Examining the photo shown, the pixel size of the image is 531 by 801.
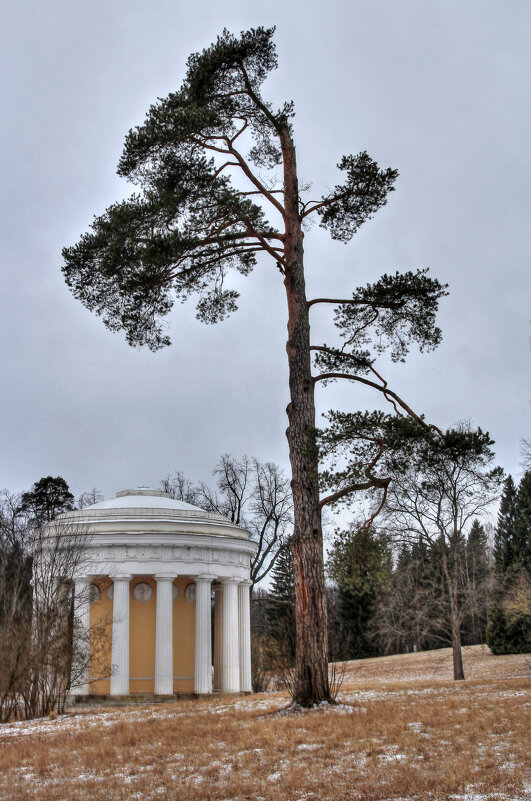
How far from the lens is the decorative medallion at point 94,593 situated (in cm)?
2499

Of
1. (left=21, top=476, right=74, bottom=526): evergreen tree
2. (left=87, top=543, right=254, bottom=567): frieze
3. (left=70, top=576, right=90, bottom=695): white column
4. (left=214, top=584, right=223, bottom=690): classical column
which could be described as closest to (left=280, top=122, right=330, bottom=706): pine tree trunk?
(left=70, top=576, right=90, bottom=695): white column

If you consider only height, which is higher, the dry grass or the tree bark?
the tree bark

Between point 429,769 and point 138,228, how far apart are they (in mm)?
11182

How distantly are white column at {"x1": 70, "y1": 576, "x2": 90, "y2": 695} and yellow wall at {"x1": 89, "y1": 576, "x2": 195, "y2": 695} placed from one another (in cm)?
60

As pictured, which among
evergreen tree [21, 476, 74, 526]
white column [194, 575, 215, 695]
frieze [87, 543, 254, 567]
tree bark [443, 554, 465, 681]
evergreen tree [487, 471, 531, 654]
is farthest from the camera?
evergreen tree [21, 476, 74, 526]

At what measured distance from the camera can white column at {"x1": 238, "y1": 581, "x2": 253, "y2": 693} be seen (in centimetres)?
2795

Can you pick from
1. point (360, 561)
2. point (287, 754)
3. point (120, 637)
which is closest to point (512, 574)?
point (120, 637)

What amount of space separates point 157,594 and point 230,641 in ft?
12.1

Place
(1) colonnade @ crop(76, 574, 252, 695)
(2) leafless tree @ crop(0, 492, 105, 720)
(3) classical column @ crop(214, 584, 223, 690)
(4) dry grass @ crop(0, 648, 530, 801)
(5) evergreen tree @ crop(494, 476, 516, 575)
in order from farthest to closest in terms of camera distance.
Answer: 1. (5) evergreen tree @ crop(494, 476, 516, 575)
2. (3) classical column @ crop(214, 584, 223, 690)
3. (1) colonnade @ crop(76, 574, 252, 695)
4. (2) leafless tree @ crop(0, 492, 105, 720)
5. (4) dry grass @ crop(0, 648, 530, 801)

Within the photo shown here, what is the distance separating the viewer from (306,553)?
13289mm

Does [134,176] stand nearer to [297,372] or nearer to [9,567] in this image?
[297,372]

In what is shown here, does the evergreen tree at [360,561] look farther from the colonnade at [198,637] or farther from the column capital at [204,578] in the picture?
the column capital at [204,578]

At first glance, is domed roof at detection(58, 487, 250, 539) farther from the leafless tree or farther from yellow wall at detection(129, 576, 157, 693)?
the leafless tree

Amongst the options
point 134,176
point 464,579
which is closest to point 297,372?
point 134,176
